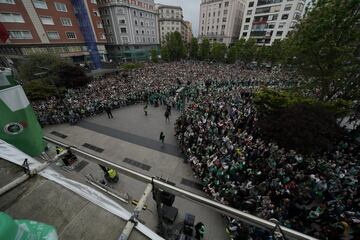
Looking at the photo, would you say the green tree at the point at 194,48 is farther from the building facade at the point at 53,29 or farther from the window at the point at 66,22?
the window at the point at 66,22

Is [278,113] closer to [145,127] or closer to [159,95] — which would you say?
[145,127]

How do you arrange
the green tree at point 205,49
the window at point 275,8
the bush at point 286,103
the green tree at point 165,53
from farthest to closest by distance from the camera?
1. the green tree at point 165,53
2. the green tree at point 205,49
3. the window at point 275,8
4. the bush at point 286,103

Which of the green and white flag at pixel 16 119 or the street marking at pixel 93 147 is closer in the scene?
the green and white flag at pixel 16 119

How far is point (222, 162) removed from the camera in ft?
25.0

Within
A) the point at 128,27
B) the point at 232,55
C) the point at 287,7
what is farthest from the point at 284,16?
the point at 128,27

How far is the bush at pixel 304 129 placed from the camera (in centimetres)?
736

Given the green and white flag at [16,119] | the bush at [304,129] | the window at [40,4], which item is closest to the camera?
the green and white flag at [16,119]

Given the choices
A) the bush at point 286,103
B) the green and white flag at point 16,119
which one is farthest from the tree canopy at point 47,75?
the bush at point 286,103

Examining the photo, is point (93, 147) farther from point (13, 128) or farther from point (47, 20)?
point (47, 20)

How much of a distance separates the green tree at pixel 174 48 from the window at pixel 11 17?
29388 mm

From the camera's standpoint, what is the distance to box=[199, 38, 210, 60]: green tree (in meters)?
40.5

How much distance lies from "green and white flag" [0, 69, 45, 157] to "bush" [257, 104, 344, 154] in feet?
33.0

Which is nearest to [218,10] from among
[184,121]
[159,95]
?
[159,95]

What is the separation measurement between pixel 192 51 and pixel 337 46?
37.9m
